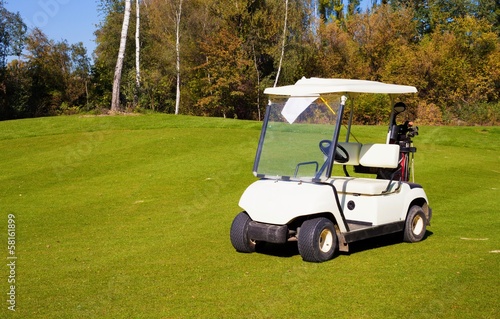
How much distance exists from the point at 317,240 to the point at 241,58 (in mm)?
36430

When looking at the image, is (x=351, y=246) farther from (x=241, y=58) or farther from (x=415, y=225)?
(x=241, y=58)

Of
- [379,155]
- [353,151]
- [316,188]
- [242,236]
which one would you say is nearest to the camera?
[316,188]

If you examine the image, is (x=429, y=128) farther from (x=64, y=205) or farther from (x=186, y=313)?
(x=186, y=313)

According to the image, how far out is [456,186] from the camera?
13.1 m

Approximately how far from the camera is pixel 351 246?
840 centimetres

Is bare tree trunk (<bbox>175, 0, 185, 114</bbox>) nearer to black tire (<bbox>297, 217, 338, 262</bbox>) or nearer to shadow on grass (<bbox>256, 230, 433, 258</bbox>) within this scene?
shadow on grass (<bbox>256, 230, 433, 258</bbox>)

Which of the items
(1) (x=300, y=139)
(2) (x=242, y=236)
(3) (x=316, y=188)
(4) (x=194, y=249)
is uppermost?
(1) (x=300, y=139)

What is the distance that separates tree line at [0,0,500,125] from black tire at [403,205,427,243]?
2851 cm

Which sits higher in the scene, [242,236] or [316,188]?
[316,188]

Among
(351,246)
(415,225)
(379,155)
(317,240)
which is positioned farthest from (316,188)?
(415,225)

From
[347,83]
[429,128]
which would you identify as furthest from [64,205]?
[429,128]

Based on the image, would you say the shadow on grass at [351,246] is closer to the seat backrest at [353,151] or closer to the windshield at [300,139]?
the windshield at [300,139]

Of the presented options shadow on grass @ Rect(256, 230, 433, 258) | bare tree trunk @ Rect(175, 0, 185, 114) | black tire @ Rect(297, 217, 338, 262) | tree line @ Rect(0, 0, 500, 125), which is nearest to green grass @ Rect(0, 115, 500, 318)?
shadow on grass @ Rect(256, 230, 433, 258)

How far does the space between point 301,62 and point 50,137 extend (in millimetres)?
29795
